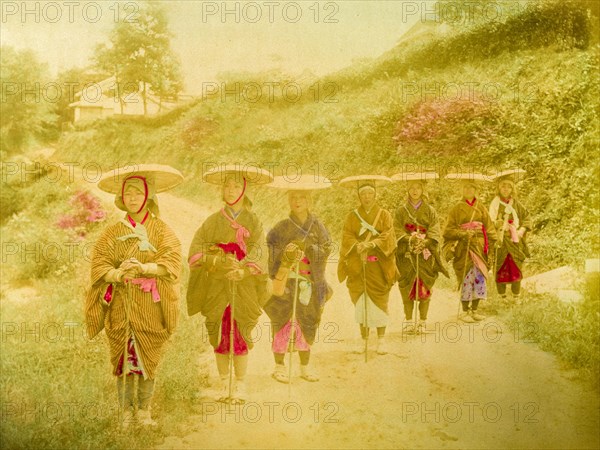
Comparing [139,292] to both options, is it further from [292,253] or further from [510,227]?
[510,227]

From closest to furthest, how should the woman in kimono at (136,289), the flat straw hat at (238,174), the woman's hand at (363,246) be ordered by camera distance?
the woman in kimono at (136,289), the flat straw hat at (238,174), the woman's hand at (363,246)

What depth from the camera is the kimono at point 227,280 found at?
3926mm

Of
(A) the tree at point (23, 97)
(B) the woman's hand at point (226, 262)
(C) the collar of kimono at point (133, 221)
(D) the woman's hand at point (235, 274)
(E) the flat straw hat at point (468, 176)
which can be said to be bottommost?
(D) the woman's hand at point (235, 274)

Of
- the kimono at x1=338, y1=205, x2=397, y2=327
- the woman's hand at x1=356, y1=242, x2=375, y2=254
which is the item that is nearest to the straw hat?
the kimono at x1=338, y1=205, x2=397, y2=327

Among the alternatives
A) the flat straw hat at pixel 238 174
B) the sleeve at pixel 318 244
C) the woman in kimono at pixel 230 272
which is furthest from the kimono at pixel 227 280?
the sleeve at pixel 318 244

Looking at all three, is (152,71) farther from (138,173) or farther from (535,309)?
(535,309)

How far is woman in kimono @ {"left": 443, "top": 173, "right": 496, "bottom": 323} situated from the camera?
4277 mm

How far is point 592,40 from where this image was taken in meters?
4.25

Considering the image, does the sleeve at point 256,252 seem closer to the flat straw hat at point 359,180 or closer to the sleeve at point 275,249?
the sleeve at point 275,249

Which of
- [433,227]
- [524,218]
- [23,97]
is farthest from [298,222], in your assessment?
[23,97]

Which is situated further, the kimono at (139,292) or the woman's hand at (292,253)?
the woman's hand at (292,253)

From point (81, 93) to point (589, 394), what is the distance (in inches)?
160

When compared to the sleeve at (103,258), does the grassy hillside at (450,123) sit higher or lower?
higher

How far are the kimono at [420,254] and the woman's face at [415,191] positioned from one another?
0.15ft
